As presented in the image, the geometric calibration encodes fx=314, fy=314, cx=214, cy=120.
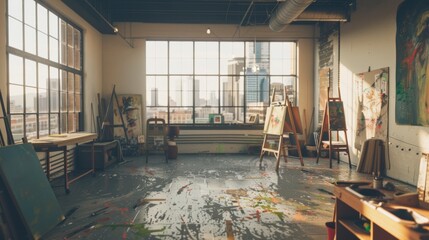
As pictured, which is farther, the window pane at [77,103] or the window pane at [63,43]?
the window pane at [77,103]

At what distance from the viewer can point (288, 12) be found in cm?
604

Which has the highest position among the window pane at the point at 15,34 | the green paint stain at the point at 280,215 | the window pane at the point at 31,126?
the window pane at the point at 15,34

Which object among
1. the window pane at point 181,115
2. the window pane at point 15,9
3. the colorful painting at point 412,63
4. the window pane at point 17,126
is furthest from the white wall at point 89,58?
the colorful painting at point 412,63

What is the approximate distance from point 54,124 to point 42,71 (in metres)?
1.07

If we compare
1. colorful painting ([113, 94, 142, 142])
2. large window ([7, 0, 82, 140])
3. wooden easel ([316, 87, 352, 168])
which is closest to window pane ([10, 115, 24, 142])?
large window ([7, 0, 82, 140])

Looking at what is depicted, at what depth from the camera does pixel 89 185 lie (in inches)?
215

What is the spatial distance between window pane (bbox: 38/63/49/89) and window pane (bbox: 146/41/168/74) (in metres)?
3.78

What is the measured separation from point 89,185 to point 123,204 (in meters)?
1.40

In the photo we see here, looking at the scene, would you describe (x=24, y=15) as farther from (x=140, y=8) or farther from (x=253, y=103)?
(x=253, y=103)

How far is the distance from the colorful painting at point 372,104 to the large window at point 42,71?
6.43m

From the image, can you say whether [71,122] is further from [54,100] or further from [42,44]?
[42,44]

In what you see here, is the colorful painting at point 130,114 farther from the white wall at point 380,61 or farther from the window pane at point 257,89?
the white wall at point 380,61

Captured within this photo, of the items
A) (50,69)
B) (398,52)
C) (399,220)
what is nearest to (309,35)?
(398,52)

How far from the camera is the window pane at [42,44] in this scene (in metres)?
5.57
